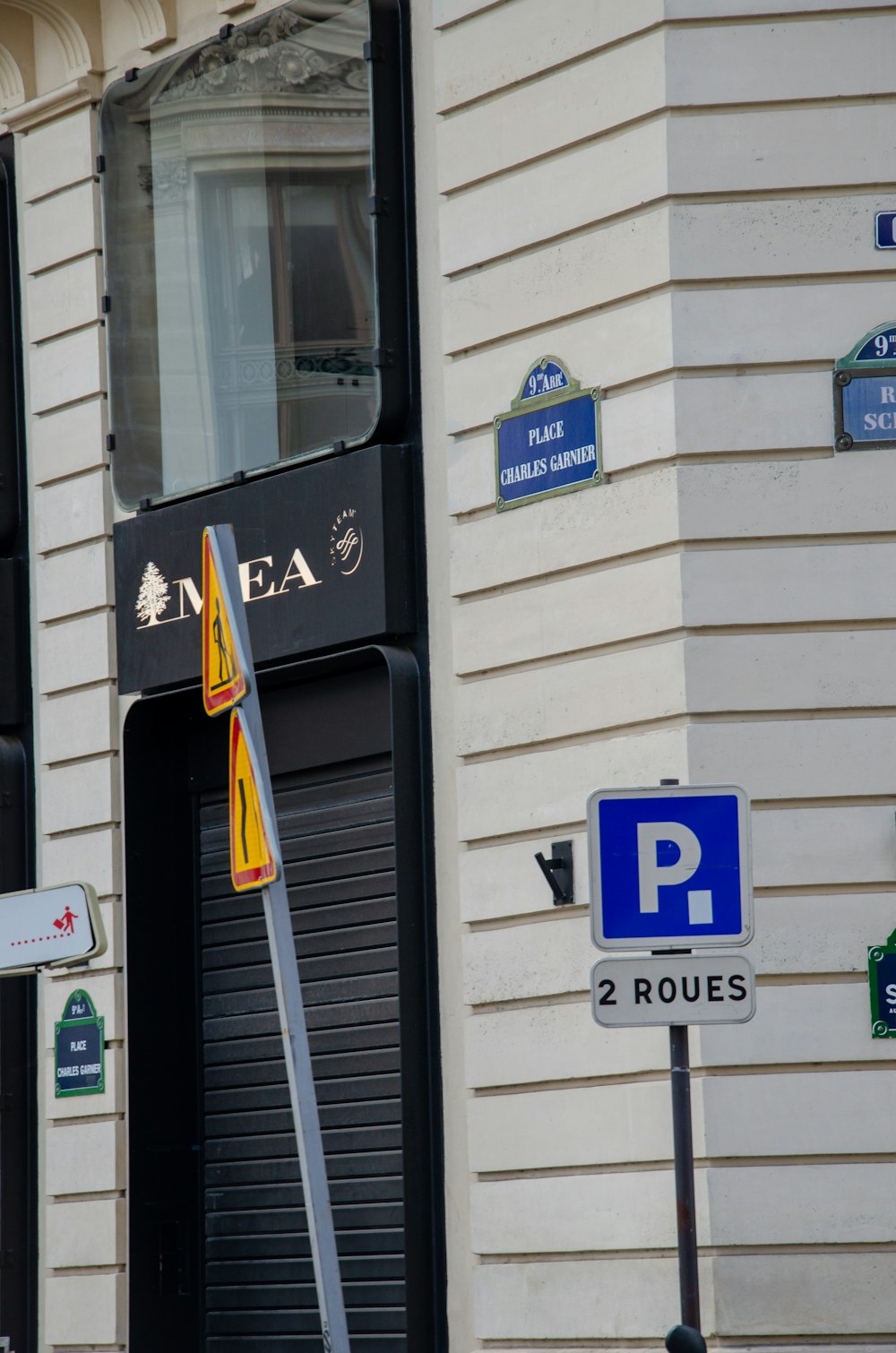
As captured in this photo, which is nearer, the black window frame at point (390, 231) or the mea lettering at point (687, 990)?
the mea lettering at point (687, 990)

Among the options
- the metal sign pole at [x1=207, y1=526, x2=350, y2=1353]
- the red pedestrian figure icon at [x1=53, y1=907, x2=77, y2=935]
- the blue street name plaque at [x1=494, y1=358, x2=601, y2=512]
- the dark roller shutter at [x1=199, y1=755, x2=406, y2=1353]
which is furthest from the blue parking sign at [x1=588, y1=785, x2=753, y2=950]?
the dark roller shutter at [x1=199, y1=755, x2=406, y2=1353]

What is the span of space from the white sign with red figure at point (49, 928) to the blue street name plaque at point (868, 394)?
12.3ft

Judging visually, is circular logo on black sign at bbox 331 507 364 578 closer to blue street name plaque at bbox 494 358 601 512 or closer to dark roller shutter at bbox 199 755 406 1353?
blue street name plaque at bbox 494 358 601 512

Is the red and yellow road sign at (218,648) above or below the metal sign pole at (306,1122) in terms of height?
above

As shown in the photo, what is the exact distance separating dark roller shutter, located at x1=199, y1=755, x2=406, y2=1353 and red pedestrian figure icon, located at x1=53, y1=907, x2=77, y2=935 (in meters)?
1.98

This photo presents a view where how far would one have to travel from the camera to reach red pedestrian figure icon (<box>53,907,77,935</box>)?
29.8ft

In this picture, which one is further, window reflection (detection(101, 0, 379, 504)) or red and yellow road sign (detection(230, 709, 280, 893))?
window reflection (detection(101, 0, 379, 504))

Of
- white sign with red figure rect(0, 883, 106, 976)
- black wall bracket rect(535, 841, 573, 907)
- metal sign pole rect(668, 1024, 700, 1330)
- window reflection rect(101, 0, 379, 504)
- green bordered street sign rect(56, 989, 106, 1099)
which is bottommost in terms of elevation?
metal sign pole rect(668, 1024, 700, 1330)

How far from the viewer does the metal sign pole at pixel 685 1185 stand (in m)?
6.78

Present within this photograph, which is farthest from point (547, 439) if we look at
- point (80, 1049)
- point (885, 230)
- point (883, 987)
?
point (80, 1049)

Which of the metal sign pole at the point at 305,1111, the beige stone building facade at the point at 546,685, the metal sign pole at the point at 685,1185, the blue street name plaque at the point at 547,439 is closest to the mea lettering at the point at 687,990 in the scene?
the metal sign pole at the point at 685,1185

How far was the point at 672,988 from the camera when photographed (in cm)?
685

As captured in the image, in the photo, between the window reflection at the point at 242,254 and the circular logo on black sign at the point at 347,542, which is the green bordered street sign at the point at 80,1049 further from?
the circular logo on black sign at the point at 347,542

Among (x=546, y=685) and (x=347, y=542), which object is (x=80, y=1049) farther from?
(x=546, y=685)
